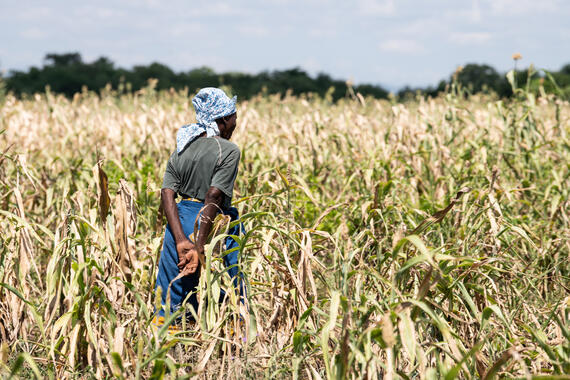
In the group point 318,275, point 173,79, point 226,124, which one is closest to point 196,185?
point 226,124

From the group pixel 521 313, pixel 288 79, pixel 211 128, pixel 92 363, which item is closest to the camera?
pixel 92 363

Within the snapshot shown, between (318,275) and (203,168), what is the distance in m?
0.77

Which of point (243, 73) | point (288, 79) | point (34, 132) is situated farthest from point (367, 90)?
point (34, 132)

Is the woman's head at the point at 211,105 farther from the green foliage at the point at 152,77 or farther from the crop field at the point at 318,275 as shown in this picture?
the green foliage at the point at 152,77

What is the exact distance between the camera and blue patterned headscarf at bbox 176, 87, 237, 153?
2.93 meters

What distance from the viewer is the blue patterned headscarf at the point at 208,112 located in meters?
2.93

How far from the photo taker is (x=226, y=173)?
2.80 metres

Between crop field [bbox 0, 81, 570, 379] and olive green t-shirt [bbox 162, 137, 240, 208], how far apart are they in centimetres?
18

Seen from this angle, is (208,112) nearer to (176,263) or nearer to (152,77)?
(176,263)

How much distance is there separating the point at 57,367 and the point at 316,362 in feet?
3.86

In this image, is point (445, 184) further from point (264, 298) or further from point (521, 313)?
point (264, 298)

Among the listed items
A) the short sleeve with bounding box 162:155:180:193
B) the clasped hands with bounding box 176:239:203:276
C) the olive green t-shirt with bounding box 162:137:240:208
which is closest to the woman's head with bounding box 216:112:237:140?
the olive green t-shirt with bounding box 162:137:240:208

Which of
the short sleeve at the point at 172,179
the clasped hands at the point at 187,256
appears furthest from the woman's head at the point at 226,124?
the clasped hands at the point at 187,256

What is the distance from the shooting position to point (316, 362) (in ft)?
8.71
